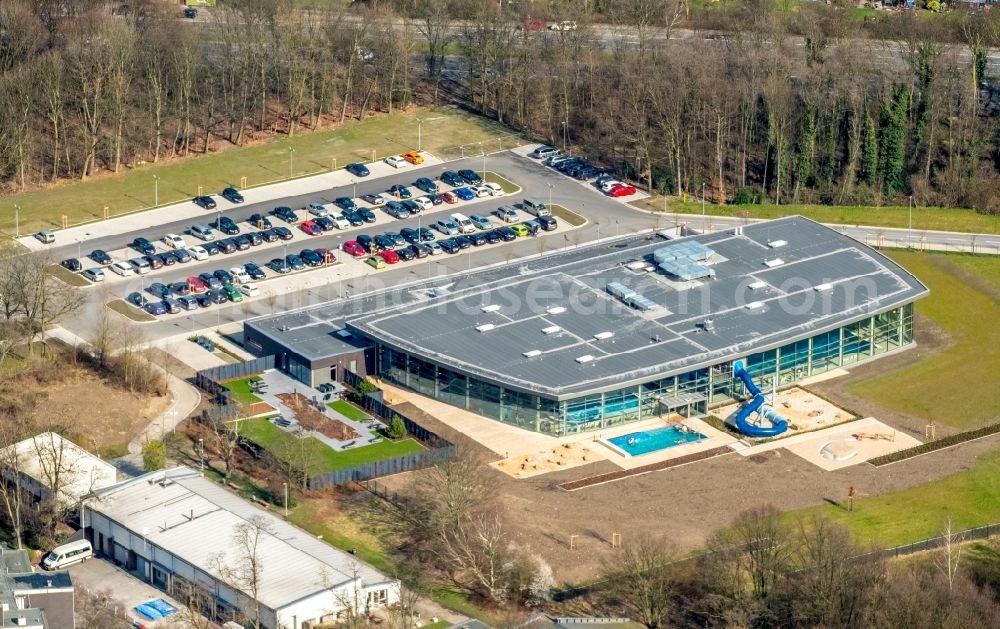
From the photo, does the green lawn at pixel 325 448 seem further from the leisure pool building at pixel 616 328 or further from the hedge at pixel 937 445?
the hedge at pixel 937 445

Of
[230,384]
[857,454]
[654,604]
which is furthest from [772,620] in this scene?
[230,384]

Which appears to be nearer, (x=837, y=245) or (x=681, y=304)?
(x=681, y=304)

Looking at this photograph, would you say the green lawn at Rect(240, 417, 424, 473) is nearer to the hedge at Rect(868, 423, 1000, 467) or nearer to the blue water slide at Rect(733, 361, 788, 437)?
the blue water slide at Rect(733, 361, 788, 437)

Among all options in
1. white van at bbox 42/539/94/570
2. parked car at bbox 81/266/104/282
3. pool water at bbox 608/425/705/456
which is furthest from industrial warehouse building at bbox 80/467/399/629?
parked car at bbox 81/266/104/282

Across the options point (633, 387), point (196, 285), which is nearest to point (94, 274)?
point (196, 285)

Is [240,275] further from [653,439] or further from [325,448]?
[653,439]

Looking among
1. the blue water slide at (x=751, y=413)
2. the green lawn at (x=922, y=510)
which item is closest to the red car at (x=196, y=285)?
the blue water slide at (x=751, y=413)

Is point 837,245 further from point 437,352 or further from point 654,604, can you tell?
point 654,604

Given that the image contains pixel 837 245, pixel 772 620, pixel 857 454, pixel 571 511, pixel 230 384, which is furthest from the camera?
pixel 837 245
